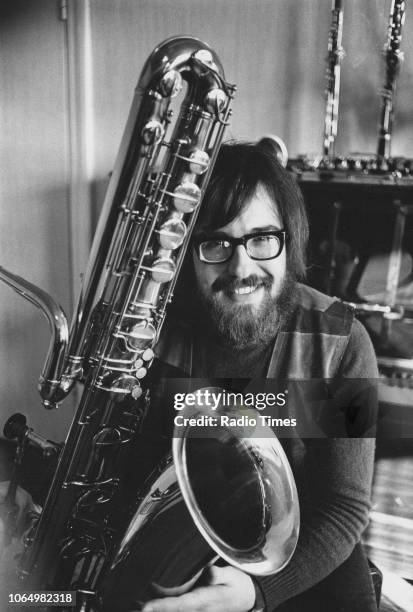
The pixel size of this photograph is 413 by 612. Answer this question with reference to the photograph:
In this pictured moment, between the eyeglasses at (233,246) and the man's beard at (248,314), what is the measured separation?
36mm

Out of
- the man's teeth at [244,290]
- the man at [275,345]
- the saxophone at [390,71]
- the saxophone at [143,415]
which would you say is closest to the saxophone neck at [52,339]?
Result: the saxophone at [143,415]

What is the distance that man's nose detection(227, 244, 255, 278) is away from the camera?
0.74 m

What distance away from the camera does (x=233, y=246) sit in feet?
2.45

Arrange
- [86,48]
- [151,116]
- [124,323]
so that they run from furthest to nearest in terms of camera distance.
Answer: [86,48] → [124,323] → [151,116]

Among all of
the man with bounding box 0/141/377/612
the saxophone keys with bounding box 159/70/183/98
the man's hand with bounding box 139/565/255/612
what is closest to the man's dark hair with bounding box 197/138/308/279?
the man with bounding box 0/141/377/612

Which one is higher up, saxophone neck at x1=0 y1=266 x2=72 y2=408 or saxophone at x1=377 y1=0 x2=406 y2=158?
saxophone at x1=377 y1=0 x2=406 y2=158

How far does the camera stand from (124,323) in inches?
28.5

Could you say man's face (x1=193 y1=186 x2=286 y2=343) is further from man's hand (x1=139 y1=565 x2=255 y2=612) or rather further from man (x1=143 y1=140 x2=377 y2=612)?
man's hand (x1=139 y1=565 x2=255 y2=612)

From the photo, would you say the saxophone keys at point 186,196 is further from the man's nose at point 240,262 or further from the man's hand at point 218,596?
the man's hand at point 218,596

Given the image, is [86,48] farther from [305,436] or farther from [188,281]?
[305,436]

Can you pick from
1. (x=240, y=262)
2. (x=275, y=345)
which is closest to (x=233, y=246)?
(x=240, y=262)

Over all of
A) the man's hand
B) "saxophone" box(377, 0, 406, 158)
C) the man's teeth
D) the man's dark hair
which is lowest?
the man's hand

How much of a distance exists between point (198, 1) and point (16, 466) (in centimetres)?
80

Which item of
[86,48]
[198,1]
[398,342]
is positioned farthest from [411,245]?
[86,48]
